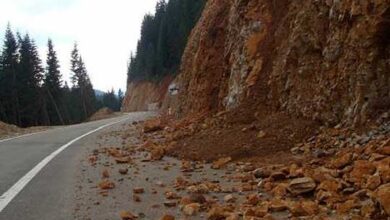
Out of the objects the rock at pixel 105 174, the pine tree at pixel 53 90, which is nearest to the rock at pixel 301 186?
the rock at pixel 105 174

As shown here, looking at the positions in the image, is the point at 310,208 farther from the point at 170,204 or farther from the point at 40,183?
the point at 40,183

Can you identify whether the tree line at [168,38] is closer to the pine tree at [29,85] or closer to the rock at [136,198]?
the pine tree at [29,85]

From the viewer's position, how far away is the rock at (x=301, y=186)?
6.30 meters

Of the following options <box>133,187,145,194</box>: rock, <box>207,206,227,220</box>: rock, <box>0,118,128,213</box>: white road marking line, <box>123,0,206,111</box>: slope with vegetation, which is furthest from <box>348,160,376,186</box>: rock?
<box>123,0,206,111</box>: slope with vegetation

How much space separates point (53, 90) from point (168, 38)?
835 inches

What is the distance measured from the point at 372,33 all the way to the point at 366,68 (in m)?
0.66

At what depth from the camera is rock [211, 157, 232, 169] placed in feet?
30.8

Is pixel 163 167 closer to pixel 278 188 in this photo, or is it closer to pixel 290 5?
pixel 278 188

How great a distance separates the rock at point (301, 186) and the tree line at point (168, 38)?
58.0 meters

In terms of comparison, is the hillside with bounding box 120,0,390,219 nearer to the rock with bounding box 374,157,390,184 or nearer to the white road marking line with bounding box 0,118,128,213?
the rock with bounding box 374,157,390,184

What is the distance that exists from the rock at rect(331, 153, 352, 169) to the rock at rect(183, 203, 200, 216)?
222cm

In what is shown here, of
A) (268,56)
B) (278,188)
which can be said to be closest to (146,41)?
(268,56)

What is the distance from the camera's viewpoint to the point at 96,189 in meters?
7.84

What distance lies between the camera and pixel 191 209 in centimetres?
604
